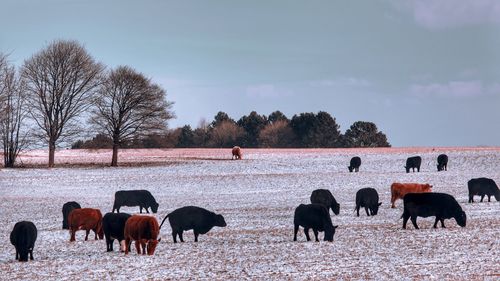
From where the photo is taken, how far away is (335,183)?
46375 millimetres

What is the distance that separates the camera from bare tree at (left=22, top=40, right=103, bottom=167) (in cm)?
7362

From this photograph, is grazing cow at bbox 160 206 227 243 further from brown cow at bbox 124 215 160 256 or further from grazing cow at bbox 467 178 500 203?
grazing cow at bbox 467 178 500 203

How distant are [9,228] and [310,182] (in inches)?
900

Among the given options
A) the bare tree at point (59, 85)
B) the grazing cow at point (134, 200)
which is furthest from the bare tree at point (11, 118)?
the grazing cow at point (134, 200)

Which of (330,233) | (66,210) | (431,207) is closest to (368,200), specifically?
(431,207)

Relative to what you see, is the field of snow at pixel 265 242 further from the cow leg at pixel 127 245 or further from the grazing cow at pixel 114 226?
the grazing cow at pixel 114 226

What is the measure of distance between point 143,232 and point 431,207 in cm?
872

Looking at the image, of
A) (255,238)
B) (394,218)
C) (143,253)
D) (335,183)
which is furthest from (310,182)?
(143,253)

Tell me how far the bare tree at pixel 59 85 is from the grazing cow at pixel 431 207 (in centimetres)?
5426

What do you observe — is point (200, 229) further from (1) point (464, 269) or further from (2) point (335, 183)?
(2) point (335, 183)

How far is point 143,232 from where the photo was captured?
19078 mm

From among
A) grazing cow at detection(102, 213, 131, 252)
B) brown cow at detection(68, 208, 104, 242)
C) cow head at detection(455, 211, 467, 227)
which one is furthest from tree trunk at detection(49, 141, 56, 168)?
cow head at detection(455, 211, 467, 227)

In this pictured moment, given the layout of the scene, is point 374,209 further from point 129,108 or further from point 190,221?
point 129,108

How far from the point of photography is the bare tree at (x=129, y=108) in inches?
2945
